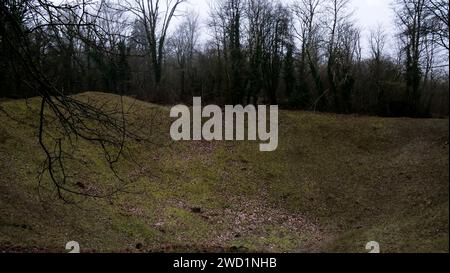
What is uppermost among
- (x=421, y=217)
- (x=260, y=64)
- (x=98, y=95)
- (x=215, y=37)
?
(x=215, y=37)

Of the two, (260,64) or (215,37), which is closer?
(260,64)

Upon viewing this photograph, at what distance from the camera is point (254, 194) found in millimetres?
19984

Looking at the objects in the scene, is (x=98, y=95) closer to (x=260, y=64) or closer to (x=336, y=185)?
(x=260, y=64)

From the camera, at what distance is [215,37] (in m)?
40.2

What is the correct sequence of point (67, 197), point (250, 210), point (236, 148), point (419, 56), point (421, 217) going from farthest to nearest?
point (419, 56), point (236, 148), point (250, 210), point (67, 197), point (421, 217)

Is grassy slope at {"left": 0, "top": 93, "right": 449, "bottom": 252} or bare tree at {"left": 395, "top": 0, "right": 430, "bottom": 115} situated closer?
grassy slope at {"left": 0, "top": 93, "right": 449, "bottom": 252}

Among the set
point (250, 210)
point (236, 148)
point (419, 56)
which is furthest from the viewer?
point (419, 56)

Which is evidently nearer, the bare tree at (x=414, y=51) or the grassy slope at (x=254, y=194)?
the grassy slope at (x=254, y=194)

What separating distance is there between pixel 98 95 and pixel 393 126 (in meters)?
19.3

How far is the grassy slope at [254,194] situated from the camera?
1316 cm

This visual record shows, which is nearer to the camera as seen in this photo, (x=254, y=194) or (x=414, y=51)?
(x=254, y=194)

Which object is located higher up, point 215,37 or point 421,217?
point 215,37

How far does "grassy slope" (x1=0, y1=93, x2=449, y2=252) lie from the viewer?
13.2 meters
